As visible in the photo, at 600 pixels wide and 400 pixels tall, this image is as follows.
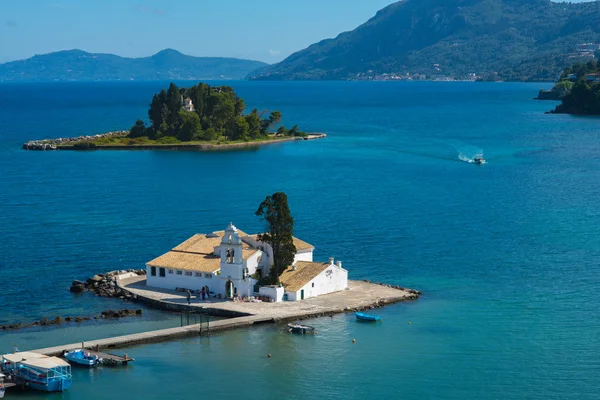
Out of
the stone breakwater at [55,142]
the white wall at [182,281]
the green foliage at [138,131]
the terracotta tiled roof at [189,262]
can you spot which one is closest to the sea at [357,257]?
the white wall at [182,281]

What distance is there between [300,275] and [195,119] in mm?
97430

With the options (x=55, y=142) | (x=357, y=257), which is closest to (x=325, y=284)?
(x=357, y=257)

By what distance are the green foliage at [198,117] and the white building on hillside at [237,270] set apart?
9264 cm

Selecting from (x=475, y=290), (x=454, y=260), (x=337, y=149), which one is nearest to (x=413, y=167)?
(x=337, y=149)

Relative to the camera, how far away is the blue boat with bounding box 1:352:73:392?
42.5m

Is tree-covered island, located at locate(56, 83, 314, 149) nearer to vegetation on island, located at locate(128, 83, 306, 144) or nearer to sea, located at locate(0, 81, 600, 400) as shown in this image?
vegetation on island, located at locate(128, 83, 306, 144)

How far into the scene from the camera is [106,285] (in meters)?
60.5

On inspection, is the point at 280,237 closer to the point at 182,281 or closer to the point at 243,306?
the point at 243,306

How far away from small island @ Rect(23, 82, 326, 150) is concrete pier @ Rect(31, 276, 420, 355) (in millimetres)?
91970

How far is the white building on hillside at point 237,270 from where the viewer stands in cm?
5572

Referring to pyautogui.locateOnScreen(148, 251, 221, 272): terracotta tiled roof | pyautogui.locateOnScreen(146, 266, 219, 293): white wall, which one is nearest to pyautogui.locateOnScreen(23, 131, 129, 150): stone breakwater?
pyautogui.locateOnScreen(146, 266, 219, 293): white wall

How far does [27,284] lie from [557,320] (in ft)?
111

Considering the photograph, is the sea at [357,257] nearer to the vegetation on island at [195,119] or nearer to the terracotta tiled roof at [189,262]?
the terracotta tiled roof at [189,262]

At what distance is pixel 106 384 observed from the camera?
4369cm
